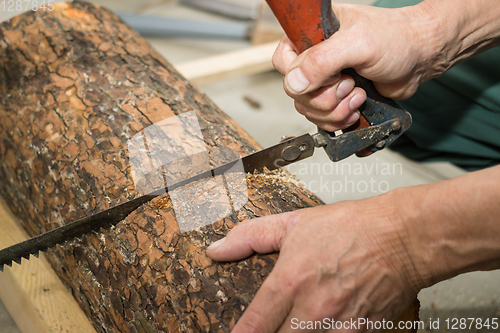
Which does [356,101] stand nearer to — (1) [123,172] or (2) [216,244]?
(2) [216,244]

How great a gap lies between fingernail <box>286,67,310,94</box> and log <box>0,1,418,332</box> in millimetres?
328

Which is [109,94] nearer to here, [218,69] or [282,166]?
[282,166]

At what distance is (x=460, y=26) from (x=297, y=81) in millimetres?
717

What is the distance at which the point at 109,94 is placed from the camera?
149 cm

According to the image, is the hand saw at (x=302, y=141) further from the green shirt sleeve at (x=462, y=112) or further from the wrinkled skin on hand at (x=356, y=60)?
the green shirt sleeve at (x=462, y=112)

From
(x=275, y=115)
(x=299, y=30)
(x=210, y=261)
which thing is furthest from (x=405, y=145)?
(x=210, y=261)

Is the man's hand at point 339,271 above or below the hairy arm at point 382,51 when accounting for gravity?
below

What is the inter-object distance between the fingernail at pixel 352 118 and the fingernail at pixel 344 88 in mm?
94

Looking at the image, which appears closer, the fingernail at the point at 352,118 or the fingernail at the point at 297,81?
the fingernail at the point at 297,81

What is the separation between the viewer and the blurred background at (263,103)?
1876 mm

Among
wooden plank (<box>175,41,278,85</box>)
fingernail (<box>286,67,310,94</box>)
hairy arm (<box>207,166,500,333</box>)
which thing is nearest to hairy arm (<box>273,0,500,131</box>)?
fingernail (<box>286,67,310,94</box>)

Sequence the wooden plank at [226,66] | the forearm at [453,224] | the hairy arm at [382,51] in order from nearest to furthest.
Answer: the forearm at [453,224] → the hairy arm at [382,51] → the wooden plank at [226,66]

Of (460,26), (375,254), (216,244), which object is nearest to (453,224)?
(375,254)

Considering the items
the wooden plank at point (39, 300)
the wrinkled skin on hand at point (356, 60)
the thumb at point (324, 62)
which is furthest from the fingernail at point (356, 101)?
the wooden plank at point (39, 300)
